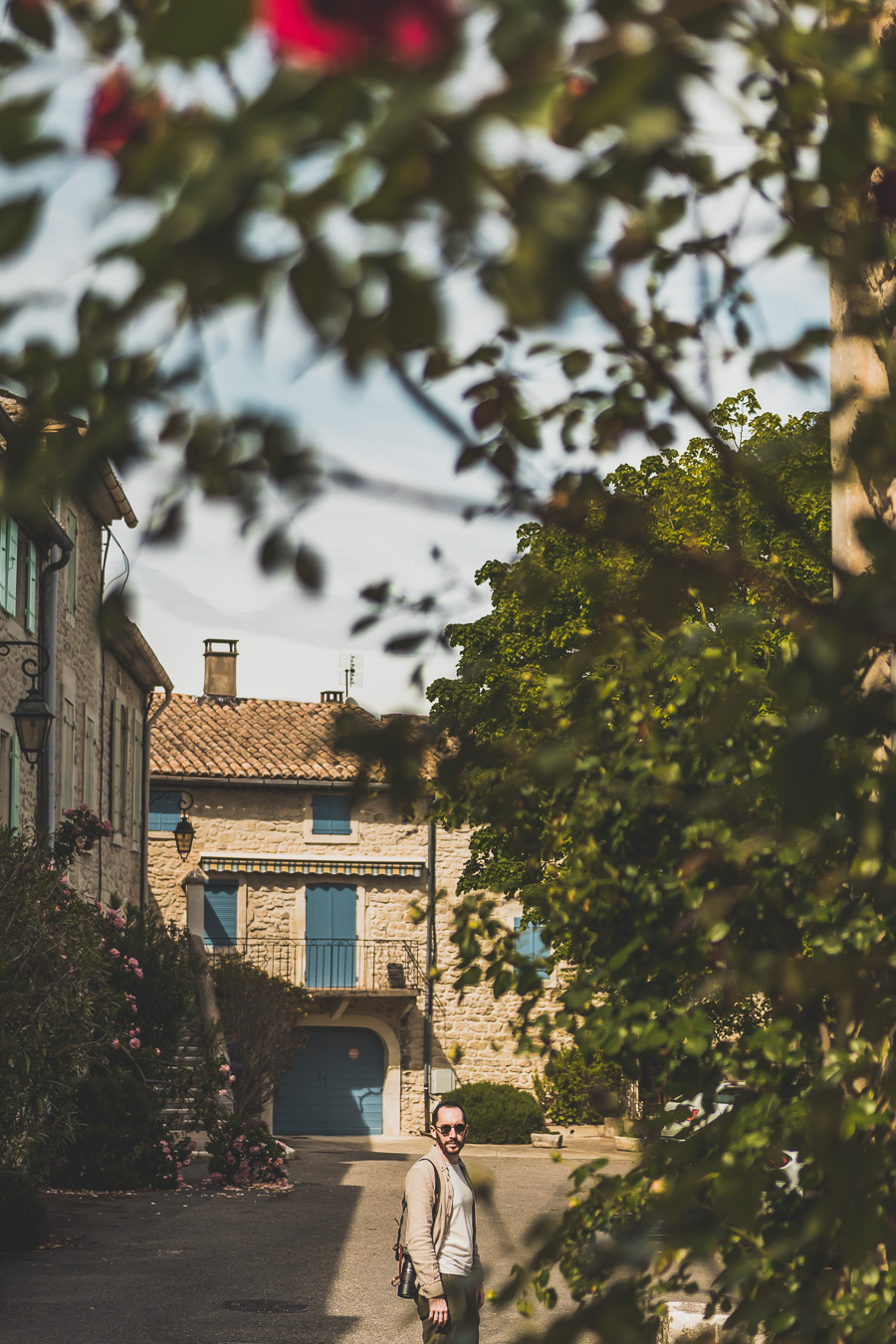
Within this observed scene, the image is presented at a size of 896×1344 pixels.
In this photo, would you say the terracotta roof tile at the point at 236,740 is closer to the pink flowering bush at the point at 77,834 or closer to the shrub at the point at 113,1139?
the shrub at the point at 113,1139

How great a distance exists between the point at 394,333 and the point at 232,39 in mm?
185

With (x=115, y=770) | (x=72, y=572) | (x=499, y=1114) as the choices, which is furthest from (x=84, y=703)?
(x=499, y=1114)

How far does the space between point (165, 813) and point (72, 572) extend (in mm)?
12702

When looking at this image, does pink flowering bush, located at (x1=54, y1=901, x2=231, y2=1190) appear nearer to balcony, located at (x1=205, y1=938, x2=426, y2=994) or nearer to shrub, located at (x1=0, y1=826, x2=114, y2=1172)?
shrub, located at (x1=0, y1=826, x2=114, y2=1172)

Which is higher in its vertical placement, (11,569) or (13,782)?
(11,569)

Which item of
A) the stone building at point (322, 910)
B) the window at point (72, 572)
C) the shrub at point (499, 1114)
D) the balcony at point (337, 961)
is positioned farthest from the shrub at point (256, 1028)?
the window at point (72, 572)

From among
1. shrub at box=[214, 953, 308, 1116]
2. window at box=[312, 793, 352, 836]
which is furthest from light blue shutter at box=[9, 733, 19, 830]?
window at box=[312, 793, 352, 836]

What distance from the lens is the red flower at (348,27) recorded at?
2.77 feet

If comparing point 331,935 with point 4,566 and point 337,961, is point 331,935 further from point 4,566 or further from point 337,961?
point 4,566

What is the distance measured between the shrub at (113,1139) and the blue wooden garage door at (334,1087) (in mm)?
14048

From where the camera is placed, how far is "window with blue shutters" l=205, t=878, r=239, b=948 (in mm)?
28297

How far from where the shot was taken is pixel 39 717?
37.6 ft

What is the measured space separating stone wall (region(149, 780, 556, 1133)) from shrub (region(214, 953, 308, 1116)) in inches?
188

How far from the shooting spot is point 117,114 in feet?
3.71
